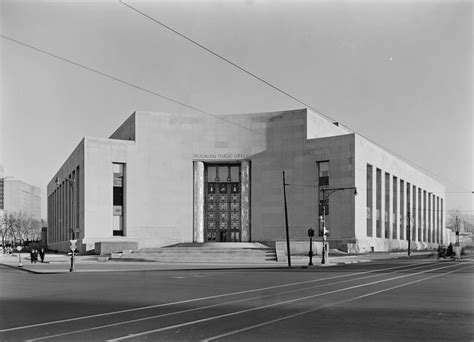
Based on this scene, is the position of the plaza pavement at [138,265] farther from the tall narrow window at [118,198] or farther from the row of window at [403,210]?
the row of window at [403,210]

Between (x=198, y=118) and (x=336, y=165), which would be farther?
(x=198, y=118)

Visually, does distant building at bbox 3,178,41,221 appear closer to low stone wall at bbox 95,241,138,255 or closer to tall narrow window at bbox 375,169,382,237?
low stone wall at bbox 95,241,138,255

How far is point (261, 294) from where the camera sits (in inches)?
714

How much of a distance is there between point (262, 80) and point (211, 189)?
56.6m

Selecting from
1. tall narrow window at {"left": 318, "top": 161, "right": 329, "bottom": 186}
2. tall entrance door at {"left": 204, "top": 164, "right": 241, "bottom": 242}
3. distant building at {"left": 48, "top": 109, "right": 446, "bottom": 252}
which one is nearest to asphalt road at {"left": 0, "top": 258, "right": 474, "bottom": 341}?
distant building at {"left": 48, "top": 109, "right": 446, "bottom": 252}

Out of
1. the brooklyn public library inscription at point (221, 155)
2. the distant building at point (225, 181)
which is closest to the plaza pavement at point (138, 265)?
the distant building at point (225, 181)

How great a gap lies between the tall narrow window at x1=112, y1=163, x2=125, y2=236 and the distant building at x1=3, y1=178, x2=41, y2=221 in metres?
45.3

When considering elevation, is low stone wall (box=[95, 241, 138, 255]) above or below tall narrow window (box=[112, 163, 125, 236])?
below

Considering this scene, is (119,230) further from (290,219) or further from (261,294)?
(261,294)

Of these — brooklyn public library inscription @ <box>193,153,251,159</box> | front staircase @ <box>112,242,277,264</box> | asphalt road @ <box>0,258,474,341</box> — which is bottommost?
front staircase @ <box>112,242,277,264</box>

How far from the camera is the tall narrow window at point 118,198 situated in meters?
77.1

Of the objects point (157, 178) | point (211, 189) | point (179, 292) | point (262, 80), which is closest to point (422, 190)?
point (211, 189)

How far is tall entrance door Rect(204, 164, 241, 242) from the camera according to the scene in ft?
276

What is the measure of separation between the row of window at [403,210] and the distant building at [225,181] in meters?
0.46
